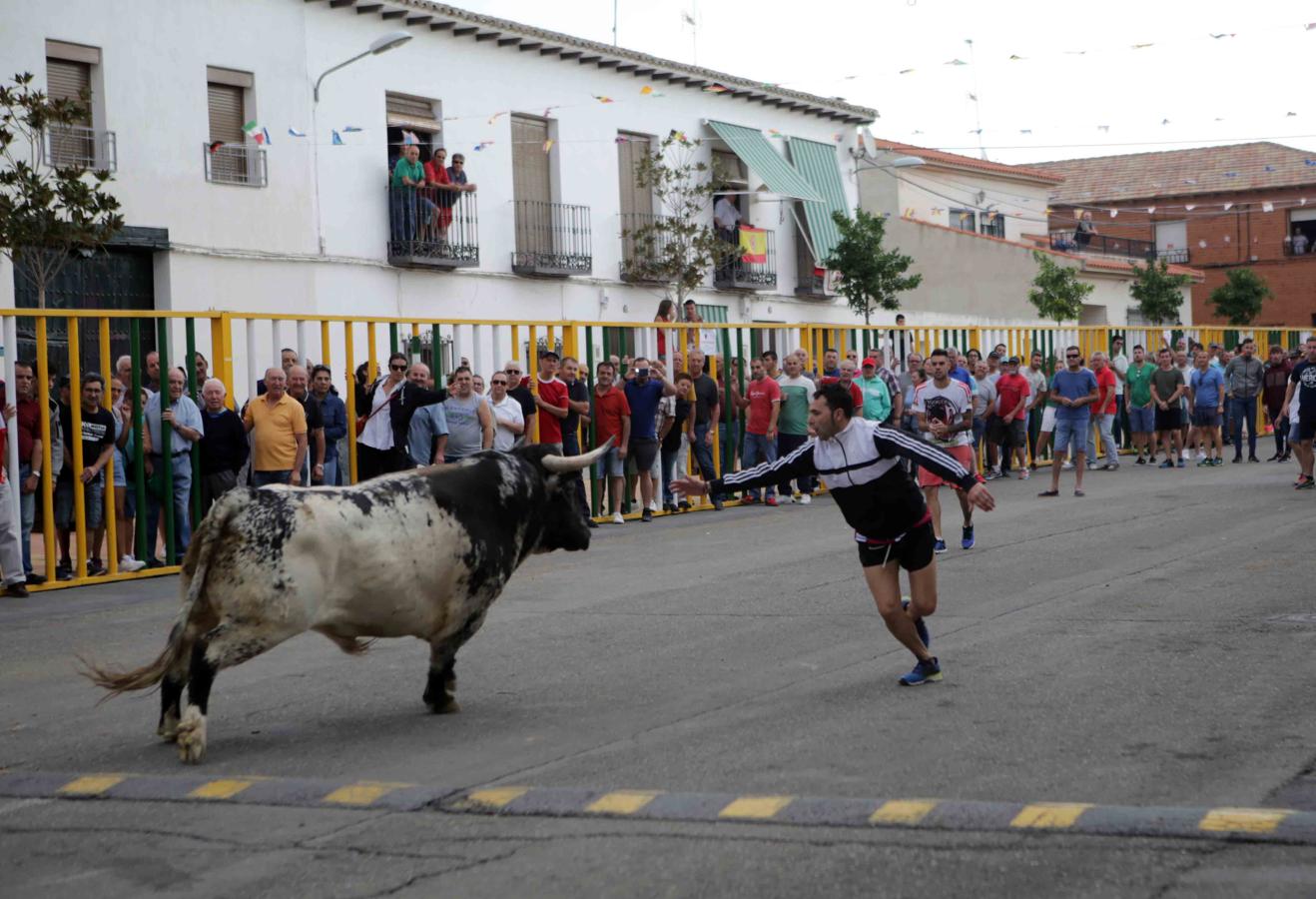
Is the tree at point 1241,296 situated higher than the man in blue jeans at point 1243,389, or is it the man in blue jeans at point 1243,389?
the tree at point 1241,296

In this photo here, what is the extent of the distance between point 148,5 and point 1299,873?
2258cm

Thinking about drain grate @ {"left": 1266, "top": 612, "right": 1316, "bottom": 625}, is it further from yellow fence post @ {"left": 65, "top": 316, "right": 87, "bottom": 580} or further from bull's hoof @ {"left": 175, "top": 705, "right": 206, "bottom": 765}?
yellow fence post @ {"left": 65, "top": 316, "right": 87, "bottom": 580}

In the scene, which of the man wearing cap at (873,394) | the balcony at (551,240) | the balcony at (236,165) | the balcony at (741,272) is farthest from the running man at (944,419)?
the balcony at (741,272)

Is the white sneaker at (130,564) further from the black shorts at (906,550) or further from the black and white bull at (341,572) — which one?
the black shorts at (906,550)

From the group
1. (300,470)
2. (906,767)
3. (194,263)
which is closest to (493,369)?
(300,470)

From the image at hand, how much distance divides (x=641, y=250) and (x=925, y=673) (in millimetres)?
23687

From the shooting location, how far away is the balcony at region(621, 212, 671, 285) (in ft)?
105

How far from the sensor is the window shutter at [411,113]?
27922 mm

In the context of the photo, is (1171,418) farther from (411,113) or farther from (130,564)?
(130,564)

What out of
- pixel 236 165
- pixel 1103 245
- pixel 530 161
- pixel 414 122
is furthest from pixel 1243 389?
pixel 1103 245

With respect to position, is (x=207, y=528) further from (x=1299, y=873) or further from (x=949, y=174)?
(x=949, y=174)

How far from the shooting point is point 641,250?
31.8m

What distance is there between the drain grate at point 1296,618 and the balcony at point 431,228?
19257mm

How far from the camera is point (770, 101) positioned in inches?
1412
